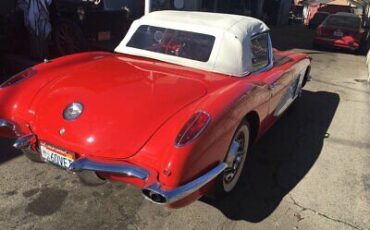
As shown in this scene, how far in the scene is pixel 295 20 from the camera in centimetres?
3397

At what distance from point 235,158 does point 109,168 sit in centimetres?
126

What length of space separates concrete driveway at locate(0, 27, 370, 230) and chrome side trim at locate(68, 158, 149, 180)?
1.84 feet

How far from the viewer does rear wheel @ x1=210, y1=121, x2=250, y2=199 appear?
3.34 meters

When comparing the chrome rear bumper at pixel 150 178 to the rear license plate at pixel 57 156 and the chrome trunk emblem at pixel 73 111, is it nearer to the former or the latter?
the rear license plate at pixel 57 156

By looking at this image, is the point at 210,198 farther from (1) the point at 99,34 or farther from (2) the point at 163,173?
(1) the point at 99,34

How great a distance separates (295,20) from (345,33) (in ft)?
67.6

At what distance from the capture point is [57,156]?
3.11 metres

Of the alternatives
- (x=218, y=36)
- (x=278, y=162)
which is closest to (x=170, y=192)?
(x=218, y=36)

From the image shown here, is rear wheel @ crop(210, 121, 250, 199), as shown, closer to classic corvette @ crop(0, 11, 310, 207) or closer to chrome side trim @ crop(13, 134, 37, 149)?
classic corvette @ crop(0, 11, 310, 207)

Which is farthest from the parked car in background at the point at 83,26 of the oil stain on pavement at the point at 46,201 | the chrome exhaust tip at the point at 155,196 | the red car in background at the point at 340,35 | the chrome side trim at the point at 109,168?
the red car in background at the point at 340,35

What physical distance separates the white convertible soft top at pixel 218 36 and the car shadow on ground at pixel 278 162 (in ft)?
3.62

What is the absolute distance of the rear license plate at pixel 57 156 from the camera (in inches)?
119

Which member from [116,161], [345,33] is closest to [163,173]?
[116,161]

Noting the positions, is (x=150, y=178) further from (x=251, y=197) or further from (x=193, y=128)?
(x=251, y=197)
